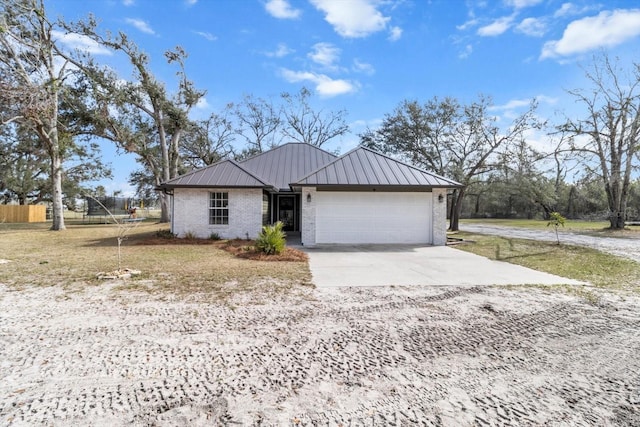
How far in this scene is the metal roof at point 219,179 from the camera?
13266 millimetres

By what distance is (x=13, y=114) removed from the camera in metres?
15.6

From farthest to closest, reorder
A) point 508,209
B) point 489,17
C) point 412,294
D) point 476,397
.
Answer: point 508,209 → point 489,17 → point 412,294 → point 476,397

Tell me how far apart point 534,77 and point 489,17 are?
5973mm

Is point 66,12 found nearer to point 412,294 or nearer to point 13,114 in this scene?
point 13,114

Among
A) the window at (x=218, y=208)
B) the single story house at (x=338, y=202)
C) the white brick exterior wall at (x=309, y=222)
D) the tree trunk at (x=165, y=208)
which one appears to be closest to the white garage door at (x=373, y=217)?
the single story house at (x=338, y=202)

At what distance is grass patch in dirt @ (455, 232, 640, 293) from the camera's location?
7197 millimetres

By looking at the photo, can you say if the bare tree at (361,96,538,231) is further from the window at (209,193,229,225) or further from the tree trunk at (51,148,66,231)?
the tree trunk at (51,148,66,231)

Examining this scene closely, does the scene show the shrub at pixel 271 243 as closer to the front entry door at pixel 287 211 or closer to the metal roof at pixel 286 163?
the metal roof at pixel 286 163

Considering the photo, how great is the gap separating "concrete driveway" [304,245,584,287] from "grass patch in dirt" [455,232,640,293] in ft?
2.12

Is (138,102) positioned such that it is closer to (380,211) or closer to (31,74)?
(31,74)

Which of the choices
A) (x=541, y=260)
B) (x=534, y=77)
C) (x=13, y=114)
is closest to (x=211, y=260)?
(x=541, y=260)

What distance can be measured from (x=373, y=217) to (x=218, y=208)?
269 inches

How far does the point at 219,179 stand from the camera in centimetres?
1360

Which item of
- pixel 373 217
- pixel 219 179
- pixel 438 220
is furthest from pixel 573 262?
pixel 219 179
